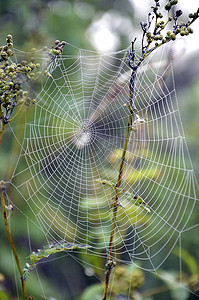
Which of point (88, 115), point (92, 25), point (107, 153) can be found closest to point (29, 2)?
point (92, 25)

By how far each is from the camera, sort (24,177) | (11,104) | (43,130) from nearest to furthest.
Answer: (11,104), (24,177), (43,130)

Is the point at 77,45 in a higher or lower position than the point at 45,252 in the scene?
higher

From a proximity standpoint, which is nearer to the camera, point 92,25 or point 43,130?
point 43,130

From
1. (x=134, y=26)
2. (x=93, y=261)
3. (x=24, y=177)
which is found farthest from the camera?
(x=134, y=26)

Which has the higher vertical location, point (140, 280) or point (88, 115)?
point (88, 115)

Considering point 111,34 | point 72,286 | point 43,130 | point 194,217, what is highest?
point 111,34

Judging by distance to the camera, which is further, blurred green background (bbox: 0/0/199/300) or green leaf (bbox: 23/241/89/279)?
blurred green background (bbox: 0/0/199/300)

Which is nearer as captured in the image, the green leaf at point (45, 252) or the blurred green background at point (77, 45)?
the green leaf at point (45, 252)

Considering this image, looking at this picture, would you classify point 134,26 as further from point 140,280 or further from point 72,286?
point 140,280
